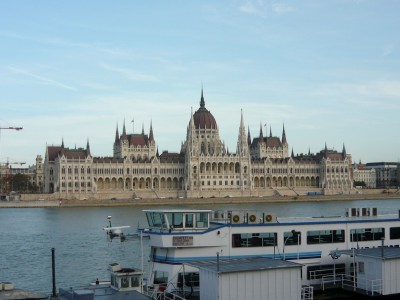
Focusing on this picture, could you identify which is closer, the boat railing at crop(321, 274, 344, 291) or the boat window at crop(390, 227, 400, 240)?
the boat railing at crop(321, 274, 344, 291)

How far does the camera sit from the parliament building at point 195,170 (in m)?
131

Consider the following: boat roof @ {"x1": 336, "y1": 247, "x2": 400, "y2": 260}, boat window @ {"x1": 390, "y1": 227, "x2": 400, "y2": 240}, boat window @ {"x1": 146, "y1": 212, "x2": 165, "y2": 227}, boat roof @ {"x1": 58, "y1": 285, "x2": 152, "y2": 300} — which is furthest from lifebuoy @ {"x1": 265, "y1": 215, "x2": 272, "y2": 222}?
boat roof @ {"x1": 58, "y1": 285, "x2": 152, "y2": 300}

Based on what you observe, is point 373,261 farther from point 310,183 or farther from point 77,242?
point 310,183

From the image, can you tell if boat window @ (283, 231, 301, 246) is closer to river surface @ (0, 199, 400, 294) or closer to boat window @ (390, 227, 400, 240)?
boat window @ (390, 227, 400, 240)

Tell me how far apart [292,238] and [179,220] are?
13.9ft

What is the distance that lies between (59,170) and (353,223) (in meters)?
111

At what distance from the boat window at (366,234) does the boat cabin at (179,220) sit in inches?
231

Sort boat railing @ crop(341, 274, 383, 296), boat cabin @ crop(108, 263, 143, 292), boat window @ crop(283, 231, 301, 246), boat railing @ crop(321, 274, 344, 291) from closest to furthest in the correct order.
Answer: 1. boat cabin @ crop(108, 263, 143, 292)
2. boat railing @ crop(341, 274, 383, 296)
3. boat railing @ crop(321, 274, 344, 291)
4. boat window @ crop(283, 231, 301, 246)

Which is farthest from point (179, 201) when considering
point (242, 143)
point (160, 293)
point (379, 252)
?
point (160, 293)

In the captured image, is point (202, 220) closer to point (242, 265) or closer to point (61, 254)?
point (242, 265)

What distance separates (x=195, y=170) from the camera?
139 m

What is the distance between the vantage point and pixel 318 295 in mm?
20438

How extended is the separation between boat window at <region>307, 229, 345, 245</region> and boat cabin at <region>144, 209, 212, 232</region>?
401cm

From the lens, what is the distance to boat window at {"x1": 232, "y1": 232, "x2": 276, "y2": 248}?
833 inches
